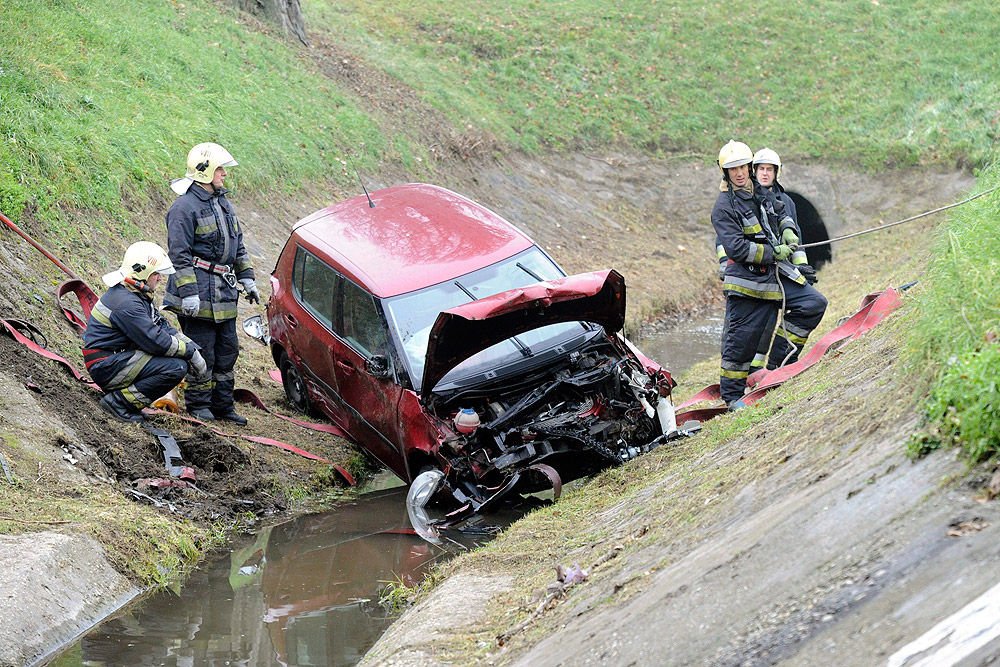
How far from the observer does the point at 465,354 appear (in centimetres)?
725

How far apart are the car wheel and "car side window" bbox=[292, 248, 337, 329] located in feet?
2.45

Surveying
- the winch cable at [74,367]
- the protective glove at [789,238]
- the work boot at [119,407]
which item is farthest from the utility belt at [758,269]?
the work boot at [119,407]

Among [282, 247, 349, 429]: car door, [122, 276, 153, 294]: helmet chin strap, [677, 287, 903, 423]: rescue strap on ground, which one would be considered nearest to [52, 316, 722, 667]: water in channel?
[282, 247, 349, 429]: car door

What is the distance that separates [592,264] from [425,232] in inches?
277

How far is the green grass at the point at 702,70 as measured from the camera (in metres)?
19.7

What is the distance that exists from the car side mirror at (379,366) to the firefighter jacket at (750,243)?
104 inches

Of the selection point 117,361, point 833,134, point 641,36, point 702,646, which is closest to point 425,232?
point 117,361

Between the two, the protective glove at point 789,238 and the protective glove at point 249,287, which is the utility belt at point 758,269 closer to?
the protective glove at point 789,238

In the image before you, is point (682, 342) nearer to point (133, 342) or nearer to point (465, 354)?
point (465, 354)

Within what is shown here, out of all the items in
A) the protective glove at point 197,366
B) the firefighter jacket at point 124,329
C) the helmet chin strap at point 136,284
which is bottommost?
the protective glove at point 197,366

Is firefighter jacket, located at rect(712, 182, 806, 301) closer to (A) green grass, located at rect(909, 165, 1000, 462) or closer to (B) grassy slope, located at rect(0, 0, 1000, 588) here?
(A) green grass, located at rect(909, 165, 1000, 462)

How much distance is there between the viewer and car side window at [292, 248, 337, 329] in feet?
28.1

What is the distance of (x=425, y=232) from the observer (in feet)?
28.6

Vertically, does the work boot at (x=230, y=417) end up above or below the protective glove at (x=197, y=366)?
below
